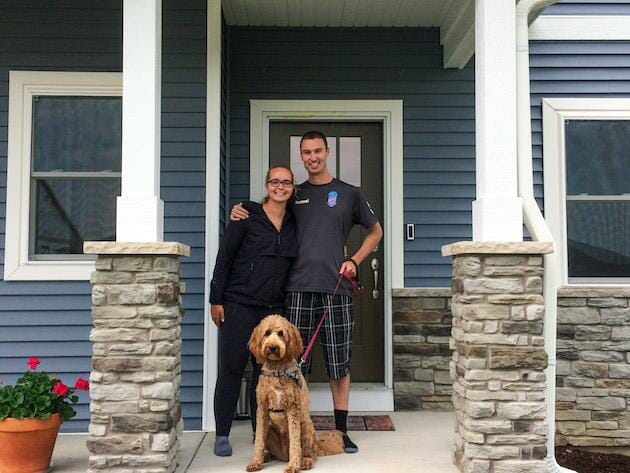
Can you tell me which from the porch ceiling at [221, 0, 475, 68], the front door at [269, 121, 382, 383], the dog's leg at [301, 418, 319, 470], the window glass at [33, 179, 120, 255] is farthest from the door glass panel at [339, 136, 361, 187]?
the dog's leg at [301, 418, 319, 470]

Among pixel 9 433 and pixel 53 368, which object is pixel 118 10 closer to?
pixel 53 368

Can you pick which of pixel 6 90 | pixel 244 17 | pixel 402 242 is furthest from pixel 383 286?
pixel 6 90

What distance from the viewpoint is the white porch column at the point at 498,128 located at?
298cm

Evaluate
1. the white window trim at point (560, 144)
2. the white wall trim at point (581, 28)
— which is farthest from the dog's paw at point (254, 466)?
the white wall trim at point (581, 28)

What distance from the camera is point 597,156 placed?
14.3 feet

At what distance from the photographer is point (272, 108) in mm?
4391

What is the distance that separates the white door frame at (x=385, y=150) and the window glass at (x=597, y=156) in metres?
1.19

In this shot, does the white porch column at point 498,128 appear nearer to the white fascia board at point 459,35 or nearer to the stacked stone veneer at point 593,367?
the white fascia board at point 459,35

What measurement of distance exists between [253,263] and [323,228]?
0.42m

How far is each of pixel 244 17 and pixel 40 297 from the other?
2.29 m

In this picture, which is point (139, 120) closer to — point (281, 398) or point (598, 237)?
point (281, 398)

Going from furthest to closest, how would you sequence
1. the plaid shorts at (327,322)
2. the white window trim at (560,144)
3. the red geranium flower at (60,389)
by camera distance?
the white window trim at (560,144) → the plaid shorts at (327,322) → the red geranium flower at (60,389)

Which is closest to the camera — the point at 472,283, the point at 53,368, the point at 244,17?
the point at 472,283

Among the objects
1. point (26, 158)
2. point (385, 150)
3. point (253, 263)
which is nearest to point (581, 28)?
point (385, 150)
